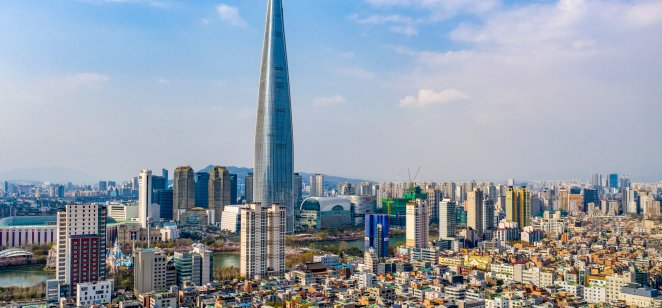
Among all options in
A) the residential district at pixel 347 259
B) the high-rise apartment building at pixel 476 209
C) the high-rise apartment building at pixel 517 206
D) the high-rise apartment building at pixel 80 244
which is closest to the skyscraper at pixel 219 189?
the residential district at pixel 347 259

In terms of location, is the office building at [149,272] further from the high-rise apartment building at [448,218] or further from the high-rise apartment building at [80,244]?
the high-rise apartment building at [448,218]

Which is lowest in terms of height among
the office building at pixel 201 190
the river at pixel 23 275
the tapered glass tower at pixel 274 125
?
the river at pixel 23 275

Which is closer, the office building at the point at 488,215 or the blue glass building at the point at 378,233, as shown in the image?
the blue glass building at the point at 378,233

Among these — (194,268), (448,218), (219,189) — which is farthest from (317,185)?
(194,268)

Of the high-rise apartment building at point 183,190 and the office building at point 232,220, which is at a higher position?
the high-rise apartment building at point 183,190

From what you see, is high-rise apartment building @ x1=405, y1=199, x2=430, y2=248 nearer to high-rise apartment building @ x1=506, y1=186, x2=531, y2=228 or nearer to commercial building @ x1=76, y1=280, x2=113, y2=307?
high-rise apartment building @ x1=506, y1=186, x2=531, y2=228

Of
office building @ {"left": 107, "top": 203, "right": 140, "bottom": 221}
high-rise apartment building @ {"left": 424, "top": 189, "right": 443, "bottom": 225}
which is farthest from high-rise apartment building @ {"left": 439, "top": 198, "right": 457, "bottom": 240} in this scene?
office building @ {"left": 107, "top": 203, "right": 140, "bottom": 221}
